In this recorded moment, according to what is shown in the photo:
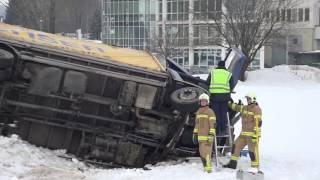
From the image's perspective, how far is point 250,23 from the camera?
4216 centimetres

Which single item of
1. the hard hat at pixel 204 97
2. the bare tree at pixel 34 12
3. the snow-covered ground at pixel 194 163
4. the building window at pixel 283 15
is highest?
Answer: the building window at pixel 283 15

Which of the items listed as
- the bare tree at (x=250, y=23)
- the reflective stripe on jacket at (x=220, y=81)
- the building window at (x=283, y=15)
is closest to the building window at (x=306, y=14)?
the building window at (x=283, y=15)

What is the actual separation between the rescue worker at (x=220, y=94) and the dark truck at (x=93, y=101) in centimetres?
32

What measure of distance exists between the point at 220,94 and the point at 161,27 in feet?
196

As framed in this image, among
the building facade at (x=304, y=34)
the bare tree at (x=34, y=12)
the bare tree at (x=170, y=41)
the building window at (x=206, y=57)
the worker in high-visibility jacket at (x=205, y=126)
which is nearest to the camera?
the worker in high-visibility jacket at (x=205, y=126)

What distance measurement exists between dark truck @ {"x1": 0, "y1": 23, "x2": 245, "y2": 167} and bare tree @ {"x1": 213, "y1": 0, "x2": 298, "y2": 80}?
101 feet

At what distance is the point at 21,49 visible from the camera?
9922 millimetres

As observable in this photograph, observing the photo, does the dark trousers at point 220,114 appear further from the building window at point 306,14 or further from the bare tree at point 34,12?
the building window at point 306,14

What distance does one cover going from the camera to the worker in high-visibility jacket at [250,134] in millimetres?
10078

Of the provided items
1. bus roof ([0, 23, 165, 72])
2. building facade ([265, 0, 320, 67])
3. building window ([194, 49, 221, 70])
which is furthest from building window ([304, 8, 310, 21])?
bus roof ([0, 23, 165, 72])

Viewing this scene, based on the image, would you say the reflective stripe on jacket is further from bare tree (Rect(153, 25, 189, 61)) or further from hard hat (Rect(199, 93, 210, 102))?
bare tree (Rect(153, 25, 189, 61))

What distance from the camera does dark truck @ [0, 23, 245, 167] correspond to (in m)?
10.0

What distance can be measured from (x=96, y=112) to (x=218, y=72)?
2.30 m

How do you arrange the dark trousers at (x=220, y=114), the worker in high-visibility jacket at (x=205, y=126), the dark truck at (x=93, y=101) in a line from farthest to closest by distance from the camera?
the dark trousers at (x=220, y=114) → the dark truck at (x=93, y=101) → the worker in high-visibility jacket at (x=205, y=126)
